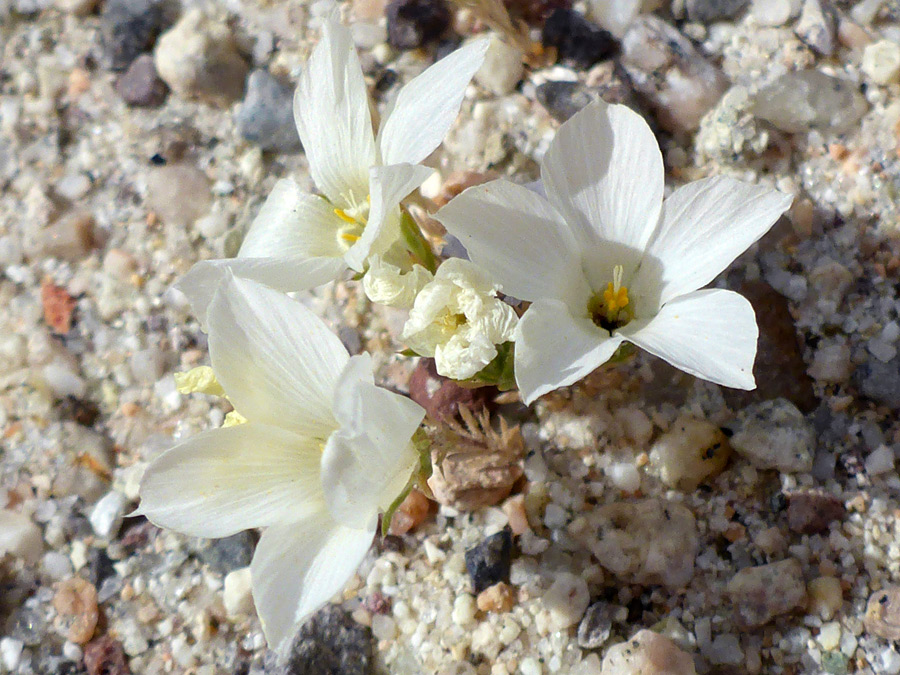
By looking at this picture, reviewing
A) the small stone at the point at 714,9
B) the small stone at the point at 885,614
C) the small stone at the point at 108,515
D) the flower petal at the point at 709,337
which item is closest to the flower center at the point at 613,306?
the flower petal at the point at 709,337

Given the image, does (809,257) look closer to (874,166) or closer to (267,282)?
(874,166)

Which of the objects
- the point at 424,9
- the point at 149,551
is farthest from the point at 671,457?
the point at 424,9

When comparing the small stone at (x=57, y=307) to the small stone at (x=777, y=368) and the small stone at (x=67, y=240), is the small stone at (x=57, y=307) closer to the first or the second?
the small stone at (x=67, y=240)

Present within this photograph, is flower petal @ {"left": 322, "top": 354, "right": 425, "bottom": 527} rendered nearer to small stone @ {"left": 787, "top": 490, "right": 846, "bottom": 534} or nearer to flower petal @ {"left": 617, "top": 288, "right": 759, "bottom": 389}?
flower petal @ {"left": 617, "top": 288, "right": 759, "bottom": 389}

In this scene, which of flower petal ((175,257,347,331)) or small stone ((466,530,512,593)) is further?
small stone ((466,530,512,593))

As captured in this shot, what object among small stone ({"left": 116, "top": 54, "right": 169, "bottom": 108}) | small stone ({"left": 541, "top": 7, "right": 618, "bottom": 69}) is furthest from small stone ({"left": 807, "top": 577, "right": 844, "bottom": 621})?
small stone ({"left": 116, "top": 54, "right": 169, "bottom": 108})

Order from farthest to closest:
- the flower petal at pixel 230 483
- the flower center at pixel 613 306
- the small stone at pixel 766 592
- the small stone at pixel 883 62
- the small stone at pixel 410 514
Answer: the small stone at pixel 883 62, the small stone at pixel 410 514, the small stone at pixel 766 592, the flower center at pixel 613 306, the flower petal at pixel 230 483
